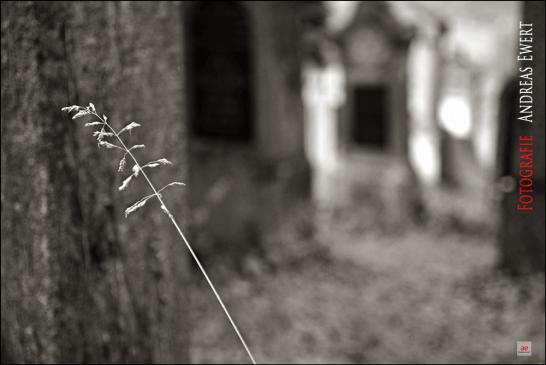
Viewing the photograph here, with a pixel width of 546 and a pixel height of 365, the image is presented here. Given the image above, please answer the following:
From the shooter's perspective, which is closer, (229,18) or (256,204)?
(229,18)

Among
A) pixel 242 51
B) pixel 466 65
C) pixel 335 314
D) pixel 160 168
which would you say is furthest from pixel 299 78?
pixel 466 65

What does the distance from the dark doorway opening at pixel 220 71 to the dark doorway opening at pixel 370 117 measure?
3.01 meters

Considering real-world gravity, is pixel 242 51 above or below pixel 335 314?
above

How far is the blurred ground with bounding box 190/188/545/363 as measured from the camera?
3.68m

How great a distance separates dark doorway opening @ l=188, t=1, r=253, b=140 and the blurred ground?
5.43 feet

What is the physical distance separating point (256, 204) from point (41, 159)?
4718 mm

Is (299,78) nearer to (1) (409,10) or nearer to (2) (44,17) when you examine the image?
(1) (409,10)

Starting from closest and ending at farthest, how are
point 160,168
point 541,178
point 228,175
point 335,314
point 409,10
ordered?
point 160,168 < point 541,178 < point 335,314 < point 228,175 < point 409,10

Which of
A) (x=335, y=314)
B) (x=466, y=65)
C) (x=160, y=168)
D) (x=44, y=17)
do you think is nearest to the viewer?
(x=44, y=17)

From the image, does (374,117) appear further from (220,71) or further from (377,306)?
(377,306)

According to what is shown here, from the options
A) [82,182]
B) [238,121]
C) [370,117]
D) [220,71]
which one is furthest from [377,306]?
[370,117]

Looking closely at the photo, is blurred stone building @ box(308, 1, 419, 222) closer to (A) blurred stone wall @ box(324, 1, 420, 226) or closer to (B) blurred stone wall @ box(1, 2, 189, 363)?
(A) blurred stone wall @ box(324, 1, 420, 226)

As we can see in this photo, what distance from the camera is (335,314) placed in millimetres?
4883

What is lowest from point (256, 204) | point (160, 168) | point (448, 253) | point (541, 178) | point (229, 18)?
point (448, 253)
